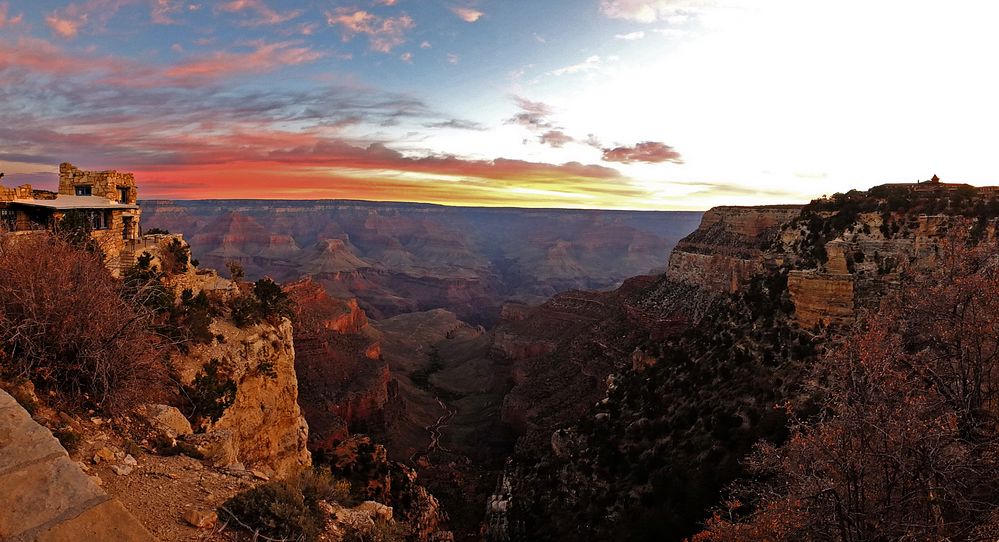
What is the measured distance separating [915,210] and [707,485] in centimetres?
1674

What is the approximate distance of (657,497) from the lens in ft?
65.8

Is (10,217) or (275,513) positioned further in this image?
(10,217)

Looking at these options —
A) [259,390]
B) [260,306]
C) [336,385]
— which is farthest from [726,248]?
[259,390]

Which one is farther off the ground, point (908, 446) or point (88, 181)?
point (88, 181)

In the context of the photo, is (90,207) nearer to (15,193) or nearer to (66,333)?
(15,193)

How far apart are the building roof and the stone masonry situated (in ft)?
55.6

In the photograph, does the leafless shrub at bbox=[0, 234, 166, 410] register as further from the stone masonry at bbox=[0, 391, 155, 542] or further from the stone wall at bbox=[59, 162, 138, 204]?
the stone wall at bbox=[59, 162, 138, 204]

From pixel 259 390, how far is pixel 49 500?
47.8 feet

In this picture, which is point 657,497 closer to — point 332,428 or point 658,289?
point 332,428

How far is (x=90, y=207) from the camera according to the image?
19156 mm

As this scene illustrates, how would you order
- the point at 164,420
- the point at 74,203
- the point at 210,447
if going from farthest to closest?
the point at 74,203
the point at 164,420
the point at 210,447

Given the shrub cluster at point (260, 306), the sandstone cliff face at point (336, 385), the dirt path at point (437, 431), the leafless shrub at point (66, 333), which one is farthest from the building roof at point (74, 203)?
the dirt path at point (437, 431)

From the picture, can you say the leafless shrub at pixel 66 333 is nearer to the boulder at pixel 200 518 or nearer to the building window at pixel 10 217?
the boulder at pixel 200 518

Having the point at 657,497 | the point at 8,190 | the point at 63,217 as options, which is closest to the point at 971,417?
the point at 657,497
